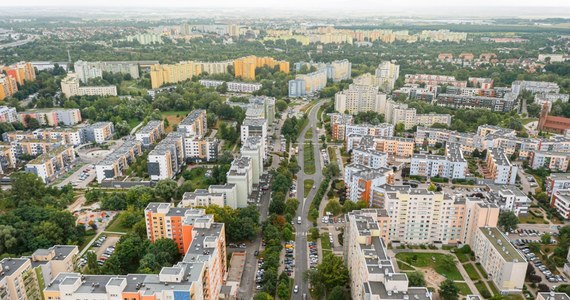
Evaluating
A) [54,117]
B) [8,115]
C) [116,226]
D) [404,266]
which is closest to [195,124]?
[54,117]

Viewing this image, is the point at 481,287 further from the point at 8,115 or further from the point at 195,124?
the point at 8,115

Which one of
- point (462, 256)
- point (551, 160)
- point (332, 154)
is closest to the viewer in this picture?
point (462, 256)

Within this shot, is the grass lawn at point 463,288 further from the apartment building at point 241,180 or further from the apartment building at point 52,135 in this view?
the apartment building at point 52,135

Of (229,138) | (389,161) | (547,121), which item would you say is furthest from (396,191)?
(547,121)

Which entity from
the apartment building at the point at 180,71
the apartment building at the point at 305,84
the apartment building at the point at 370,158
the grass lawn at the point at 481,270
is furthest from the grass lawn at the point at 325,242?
the apartment building at the point at 180,71

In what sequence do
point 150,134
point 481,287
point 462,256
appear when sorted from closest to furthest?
point 481,287 < point 462,256 < point 150,134

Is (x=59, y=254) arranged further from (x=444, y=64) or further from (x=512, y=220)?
(x=444, y=64)
